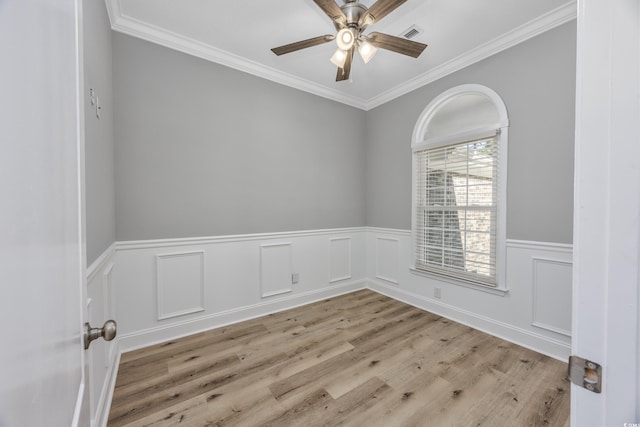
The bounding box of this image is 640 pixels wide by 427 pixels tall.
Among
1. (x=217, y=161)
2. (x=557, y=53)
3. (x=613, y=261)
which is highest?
(x=557, y=53)

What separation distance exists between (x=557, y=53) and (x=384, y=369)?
9.54 ft

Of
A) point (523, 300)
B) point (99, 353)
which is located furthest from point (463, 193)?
point (99, 353)

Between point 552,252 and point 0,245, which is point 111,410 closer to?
point 0,245

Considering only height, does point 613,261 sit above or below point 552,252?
above

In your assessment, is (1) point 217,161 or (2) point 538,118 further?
(1) point 217,161

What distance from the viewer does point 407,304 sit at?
3096 mm

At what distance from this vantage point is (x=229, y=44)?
2.41m

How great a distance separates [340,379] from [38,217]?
1.95 metres

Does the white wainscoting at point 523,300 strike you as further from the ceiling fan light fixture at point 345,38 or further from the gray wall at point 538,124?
the ceiling fan light fixture at point 345,38

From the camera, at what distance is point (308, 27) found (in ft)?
7.15

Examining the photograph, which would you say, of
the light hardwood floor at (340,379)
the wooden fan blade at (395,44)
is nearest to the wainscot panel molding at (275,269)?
the light hardwood floor at (340,379)

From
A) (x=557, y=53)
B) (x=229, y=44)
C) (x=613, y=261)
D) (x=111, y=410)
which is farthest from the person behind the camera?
(x=229, y=44)

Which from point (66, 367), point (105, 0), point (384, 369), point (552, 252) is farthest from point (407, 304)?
point (105, 0)

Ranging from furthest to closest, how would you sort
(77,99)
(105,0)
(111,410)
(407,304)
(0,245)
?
(407,304), (105,0), (111,410), (77,99), (0,245)
